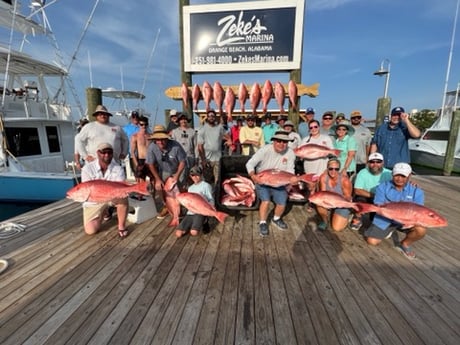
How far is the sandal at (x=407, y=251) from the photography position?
265 centimetres

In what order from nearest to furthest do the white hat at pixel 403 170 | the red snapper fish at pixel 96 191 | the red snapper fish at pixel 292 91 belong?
the white hat at pixel 403 170 < the red snapper fish at pixel 96 191 < the red snapper fish at pixel 292 91

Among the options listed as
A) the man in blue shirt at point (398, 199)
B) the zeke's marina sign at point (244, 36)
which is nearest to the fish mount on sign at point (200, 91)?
the zeke's marina sign at point (244, 36)

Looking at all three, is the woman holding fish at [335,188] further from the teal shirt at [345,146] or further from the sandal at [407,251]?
the sandal at [407,251]

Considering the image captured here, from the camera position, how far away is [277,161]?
3416 millimetres

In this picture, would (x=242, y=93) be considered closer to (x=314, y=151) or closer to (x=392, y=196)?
(x=314, y=151)

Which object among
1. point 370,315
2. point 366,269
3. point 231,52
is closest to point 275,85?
point 231,52

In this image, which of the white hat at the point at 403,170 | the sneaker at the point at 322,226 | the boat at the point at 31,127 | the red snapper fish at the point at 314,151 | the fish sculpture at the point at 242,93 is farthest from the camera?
the boat at the point at 31,127

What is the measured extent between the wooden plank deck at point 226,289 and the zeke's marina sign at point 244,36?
128 inches

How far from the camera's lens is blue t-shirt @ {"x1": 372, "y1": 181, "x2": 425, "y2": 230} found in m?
2.68

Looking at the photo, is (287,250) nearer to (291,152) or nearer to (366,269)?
(366,269)

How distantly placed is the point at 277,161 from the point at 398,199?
155 cm

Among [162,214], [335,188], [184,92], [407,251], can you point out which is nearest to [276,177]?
[335,188]

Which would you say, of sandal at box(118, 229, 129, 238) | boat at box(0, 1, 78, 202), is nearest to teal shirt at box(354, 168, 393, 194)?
sandal at box(118, 229, 129, 238)

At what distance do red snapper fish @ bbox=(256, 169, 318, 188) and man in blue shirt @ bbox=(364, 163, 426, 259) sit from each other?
91 cm
